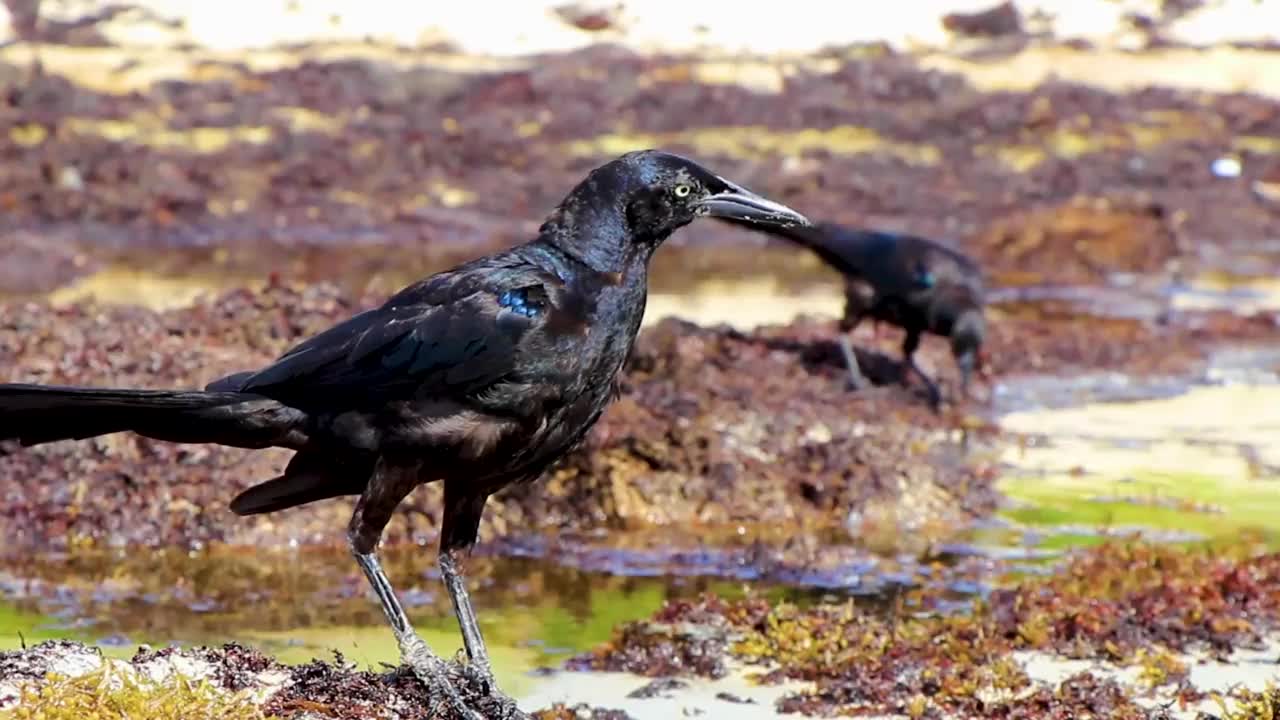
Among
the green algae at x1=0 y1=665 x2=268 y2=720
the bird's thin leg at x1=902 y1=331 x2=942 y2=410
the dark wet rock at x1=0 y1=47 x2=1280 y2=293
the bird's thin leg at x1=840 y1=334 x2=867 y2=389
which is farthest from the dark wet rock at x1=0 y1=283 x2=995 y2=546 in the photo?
the dark wet rock at x1=0 y1=47 x2=1280 y2=293

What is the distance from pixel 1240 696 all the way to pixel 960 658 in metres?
1.06

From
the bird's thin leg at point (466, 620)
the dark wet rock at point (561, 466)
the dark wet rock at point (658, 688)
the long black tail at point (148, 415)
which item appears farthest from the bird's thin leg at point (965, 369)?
the long black tail at point (148, 415)

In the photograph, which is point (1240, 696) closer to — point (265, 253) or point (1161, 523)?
point (1161, 523)

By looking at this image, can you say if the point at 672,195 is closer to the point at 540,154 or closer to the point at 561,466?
the point at 561,466

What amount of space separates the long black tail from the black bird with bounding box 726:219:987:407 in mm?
7777

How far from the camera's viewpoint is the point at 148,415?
233 inches

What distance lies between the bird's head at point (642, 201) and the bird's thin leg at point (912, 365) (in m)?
7.59

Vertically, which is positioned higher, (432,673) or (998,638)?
(432,673)

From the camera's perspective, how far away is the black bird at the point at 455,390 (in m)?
5.73

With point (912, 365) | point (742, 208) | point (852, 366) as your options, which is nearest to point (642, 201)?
point (742, 208)

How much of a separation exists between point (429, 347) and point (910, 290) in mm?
8033

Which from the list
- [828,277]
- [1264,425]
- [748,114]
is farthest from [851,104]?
[1264,425]

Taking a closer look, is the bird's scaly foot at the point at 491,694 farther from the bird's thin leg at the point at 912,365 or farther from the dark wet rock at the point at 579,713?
the bird's thin leg at the point at 912,365

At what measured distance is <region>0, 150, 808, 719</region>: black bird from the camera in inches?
226
